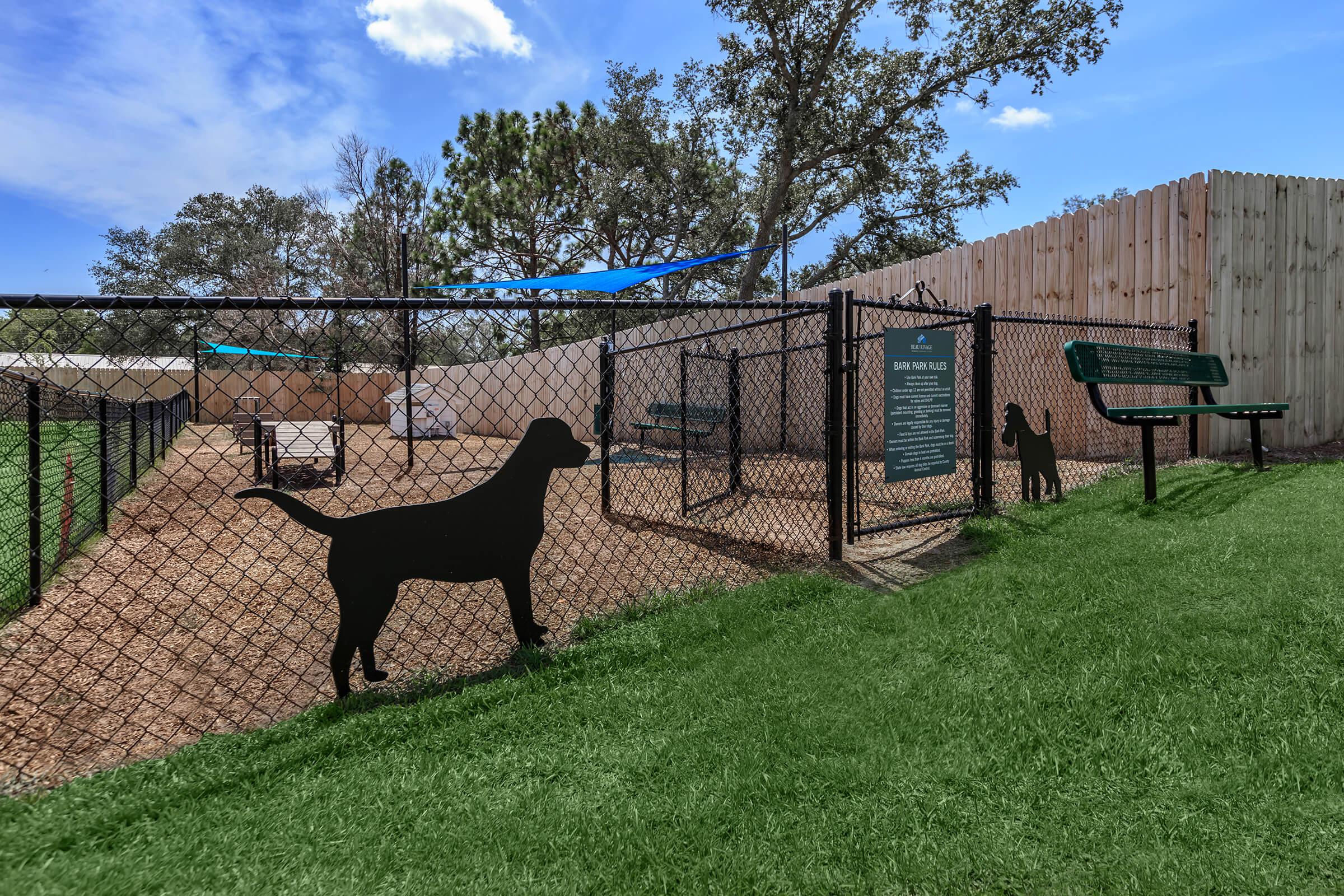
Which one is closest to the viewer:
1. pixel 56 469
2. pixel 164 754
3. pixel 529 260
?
pixel 164 754

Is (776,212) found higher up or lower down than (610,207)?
lower down

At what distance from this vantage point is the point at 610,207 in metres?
17.9

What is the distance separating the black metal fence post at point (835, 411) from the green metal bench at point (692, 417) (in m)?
A: 1.87

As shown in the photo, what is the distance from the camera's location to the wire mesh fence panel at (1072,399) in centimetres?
633

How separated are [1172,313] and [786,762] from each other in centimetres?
670

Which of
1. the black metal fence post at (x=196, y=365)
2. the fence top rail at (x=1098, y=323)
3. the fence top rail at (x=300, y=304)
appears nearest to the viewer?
the fence top rail at (x=300, y=304)

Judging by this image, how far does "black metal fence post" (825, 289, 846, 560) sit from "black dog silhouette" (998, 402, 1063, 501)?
170 cm

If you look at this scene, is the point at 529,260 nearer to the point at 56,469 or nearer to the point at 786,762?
the point at 56,469

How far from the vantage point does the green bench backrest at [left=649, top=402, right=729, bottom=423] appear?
6289 millimetres

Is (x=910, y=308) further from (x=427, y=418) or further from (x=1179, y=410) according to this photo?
(x=427, y=418)

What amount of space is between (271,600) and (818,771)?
3206 millimetres

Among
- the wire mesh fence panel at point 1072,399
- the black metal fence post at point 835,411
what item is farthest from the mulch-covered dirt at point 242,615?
the wire mesh fence panel at point 1072,399

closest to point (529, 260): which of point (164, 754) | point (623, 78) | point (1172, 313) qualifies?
point (623, 78)

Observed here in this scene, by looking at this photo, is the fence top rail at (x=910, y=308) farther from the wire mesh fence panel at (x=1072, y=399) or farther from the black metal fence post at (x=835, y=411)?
the wire mesh fence panel at (x=1072, y=399)
